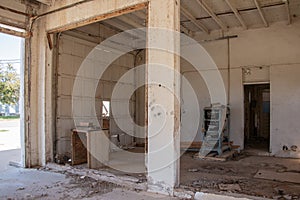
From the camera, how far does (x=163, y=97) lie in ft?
13.1

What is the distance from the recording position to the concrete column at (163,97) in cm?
390

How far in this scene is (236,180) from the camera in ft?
15.4

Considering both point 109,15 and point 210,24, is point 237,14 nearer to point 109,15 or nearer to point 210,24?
point 210,24

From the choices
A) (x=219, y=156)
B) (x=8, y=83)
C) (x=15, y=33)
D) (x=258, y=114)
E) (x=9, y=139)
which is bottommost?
(x=9, y=139)

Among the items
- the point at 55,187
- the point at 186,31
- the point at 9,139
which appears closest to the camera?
the point at 55,187

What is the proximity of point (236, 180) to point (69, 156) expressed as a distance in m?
3.97

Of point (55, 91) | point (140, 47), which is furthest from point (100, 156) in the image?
point (140, 47)

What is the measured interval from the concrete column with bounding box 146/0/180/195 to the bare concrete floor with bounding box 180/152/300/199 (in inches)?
17.1

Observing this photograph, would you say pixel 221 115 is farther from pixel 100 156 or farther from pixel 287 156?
pixel 100 156

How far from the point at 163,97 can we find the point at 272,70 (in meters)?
4.76

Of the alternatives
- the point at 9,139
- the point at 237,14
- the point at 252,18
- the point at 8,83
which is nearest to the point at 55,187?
the point at 237,14

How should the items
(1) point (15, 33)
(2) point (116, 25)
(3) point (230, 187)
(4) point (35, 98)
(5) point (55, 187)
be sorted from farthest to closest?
1. (2) point (116, 25)
2. (4) point (35, 98)
3. (1) point (15, 33)
4. (5) point (55, 187)
5. (3) point (230, 187)

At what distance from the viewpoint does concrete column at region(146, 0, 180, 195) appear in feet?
12.8

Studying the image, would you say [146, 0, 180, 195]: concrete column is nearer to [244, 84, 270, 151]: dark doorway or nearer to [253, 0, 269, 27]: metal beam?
[253, 0, 269, 27]: metal beam
